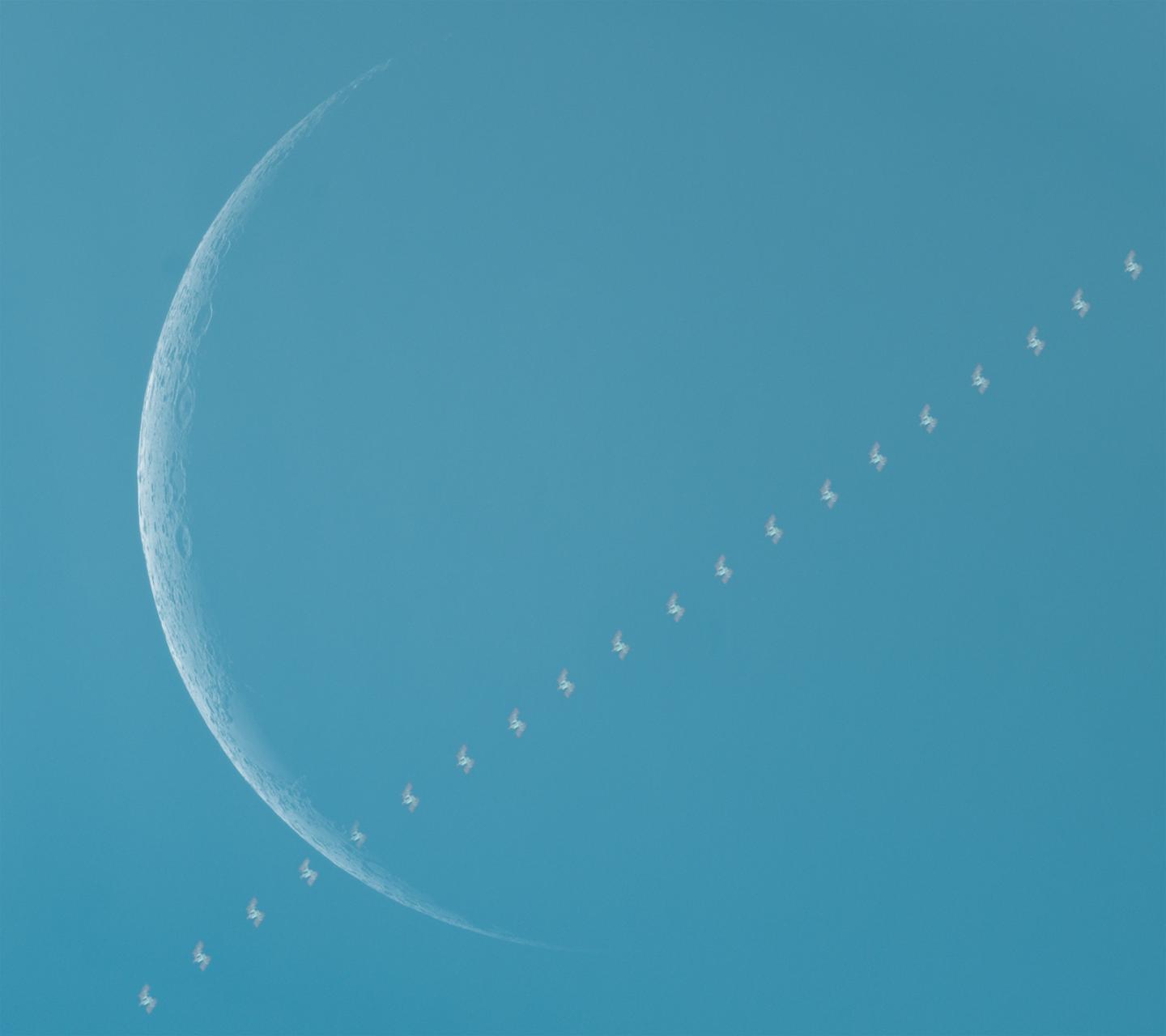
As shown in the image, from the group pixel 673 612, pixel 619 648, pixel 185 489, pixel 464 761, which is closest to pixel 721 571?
pixel 673 612

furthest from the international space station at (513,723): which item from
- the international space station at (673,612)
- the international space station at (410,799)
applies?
the international space station at (410,799)

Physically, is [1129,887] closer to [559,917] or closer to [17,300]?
[559,917]

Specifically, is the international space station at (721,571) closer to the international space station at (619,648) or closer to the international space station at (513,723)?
the international space station at (619,648)

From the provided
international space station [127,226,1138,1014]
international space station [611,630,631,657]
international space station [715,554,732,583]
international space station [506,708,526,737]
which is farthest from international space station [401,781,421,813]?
international space station [715,554,732,583]

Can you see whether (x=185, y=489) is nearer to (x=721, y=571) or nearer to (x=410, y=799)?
(x=410, y=799)

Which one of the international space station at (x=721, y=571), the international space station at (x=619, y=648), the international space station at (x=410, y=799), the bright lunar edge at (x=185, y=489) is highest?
the bright lunar edge at (x=185, y=489)

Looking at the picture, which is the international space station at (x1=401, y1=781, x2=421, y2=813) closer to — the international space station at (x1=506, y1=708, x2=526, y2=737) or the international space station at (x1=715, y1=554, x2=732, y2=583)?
the international space station at (x1=506, y1=708, x2=526, y2=737)

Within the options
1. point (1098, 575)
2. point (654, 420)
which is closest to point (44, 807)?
point (654, 420)
